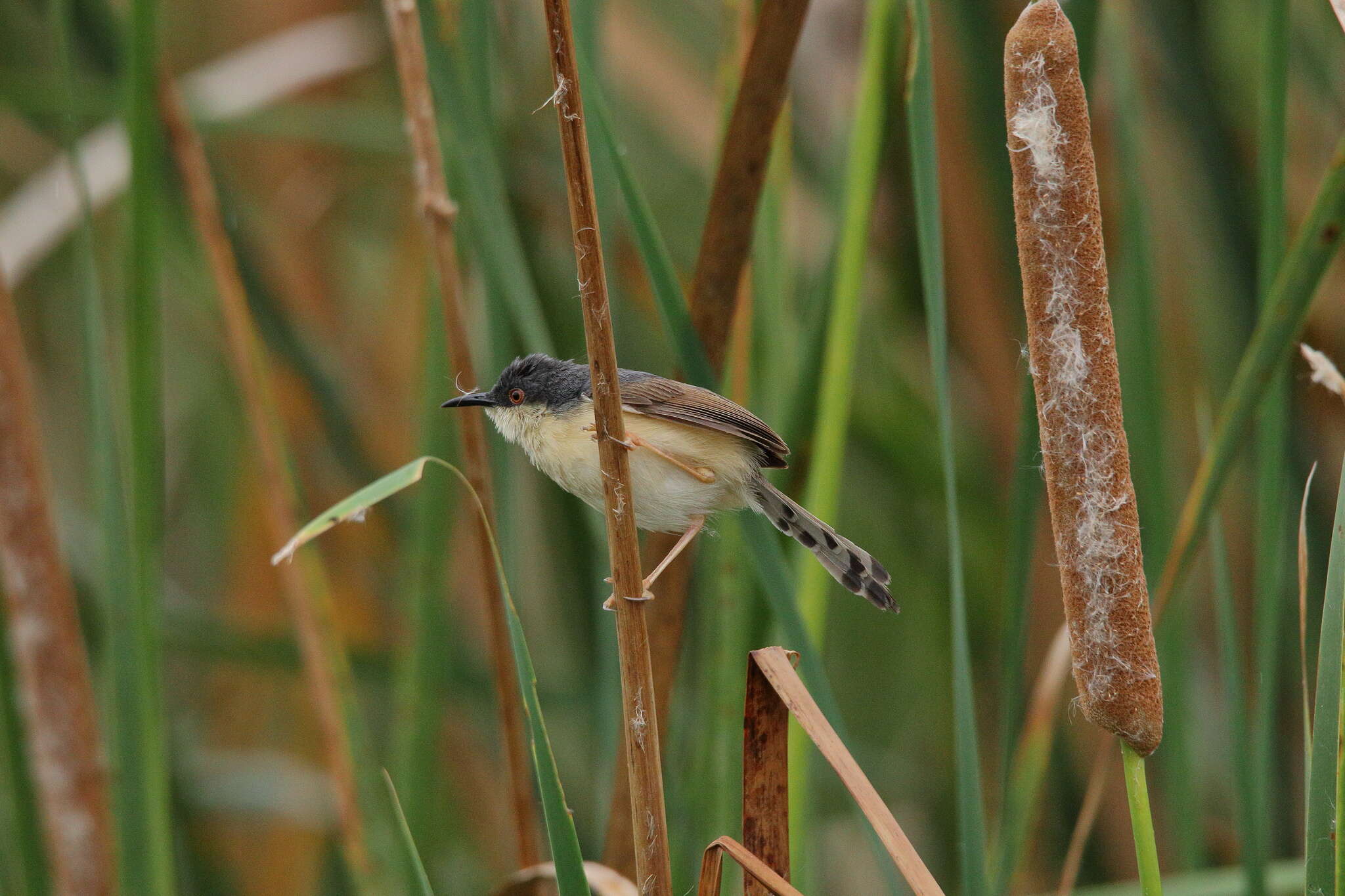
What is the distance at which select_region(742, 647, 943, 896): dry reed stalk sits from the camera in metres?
1.28

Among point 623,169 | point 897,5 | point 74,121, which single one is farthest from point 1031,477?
point 74,121

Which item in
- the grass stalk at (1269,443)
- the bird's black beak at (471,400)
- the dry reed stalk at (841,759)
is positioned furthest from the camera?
the bird's black beak at (471,400)

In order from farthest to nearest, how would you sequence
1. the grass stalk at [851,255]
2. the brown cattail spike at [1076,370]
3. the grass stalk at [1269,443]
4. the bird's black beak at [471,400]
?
the bird's black beak at [471,400] < the grass stalk at [851,255] < the grass stalk at [1269,443] < the brown cattail spike at [1076,370]

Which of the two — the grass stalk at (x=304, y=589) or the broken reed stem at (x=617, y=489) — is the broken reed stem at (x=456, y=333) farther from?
the broken reed stem at (x=617, y=489)

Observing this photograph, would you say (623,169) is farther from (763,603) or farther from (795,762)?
(795,762)

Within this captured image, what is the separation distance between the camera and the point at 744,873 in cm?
139

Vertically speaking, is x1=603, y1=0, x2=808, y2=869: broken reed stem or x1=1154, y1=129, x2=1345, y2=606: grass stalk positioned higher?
x1=603, y1=0, x2=808, y2=869: broken reed stem

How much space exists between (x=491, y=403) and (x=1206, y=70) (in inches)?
71.8

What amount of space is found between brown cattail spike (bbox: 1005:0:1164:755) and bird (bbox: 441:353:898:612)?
721mm

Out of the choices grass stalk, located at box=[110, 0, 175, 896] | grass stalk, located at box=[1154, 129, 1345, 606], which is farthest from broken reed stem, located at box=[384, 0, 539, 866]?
grass stalk, located at box=[1154, 129, 1345, 606]

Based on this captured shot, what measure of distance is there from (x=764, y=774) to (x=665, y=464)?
0.73 metres

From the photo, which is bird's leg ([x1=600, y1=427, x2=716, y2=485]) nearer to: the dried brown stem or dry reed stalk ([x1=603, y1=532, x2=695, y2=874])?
dry reed stalk ([x1=603, y1=532, x2=695, y2=874])

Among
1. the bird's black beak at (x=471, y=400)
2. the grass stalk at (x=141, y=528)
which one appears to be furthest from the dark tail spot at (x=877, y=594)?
the grass stalk at (x=141, y=528)

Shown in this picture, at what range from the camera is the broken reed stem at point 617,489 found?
1173 mm
